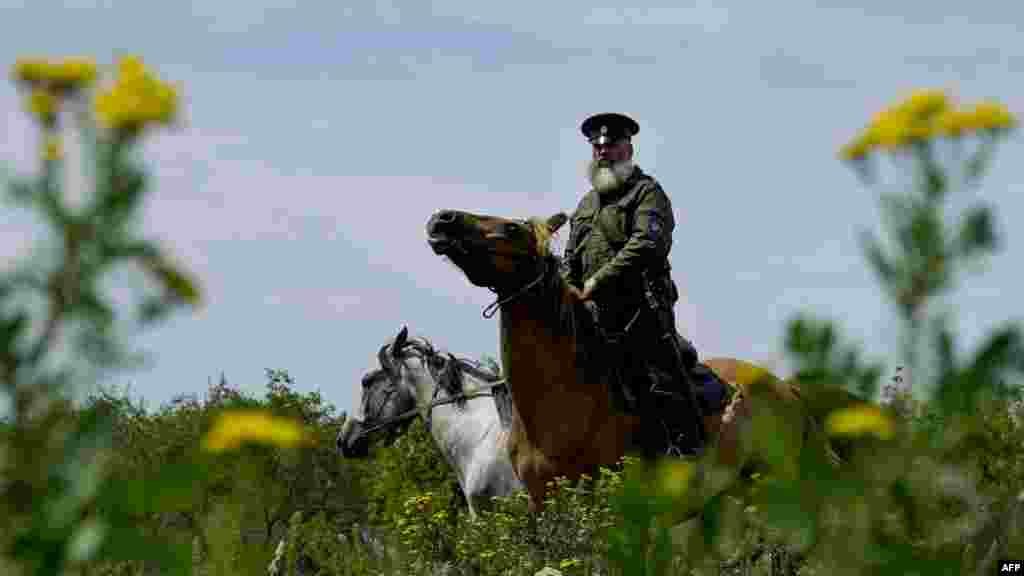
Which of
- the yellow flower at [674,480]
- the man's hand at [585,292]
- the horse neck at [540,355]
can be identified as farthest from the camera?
the man's hand at [585,292]

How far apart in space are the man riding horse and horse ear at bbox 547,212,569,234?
0.16 metres

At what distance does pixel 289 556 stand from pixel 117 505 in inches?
181

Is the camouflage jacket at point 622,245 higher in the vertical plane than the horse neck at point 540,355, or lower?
higher

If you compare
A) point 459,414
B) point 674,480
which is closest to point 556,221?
point 459,414

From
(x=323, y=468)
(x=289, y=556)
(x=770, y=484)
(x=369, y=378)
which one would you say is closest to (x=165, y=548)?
(x=770, y=484)

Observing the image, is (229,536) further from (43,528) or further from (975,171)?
(975,171)

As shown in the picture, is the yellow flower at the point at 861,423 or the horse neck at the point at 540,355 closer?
the yellow flower at the point at 861,423

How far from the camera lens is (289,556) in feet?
22.3

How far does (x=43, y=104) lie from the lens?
2137 mm

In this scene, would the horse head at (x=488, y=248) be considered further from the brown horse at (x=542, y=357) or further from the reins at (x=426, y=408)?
the reins at (x=426, y=408)

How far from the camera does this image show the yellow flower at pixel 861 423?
2.20 meters

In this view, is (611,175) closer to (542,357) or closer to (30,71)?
(542,357)

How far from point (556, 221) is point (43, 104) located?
10982 millimetres
